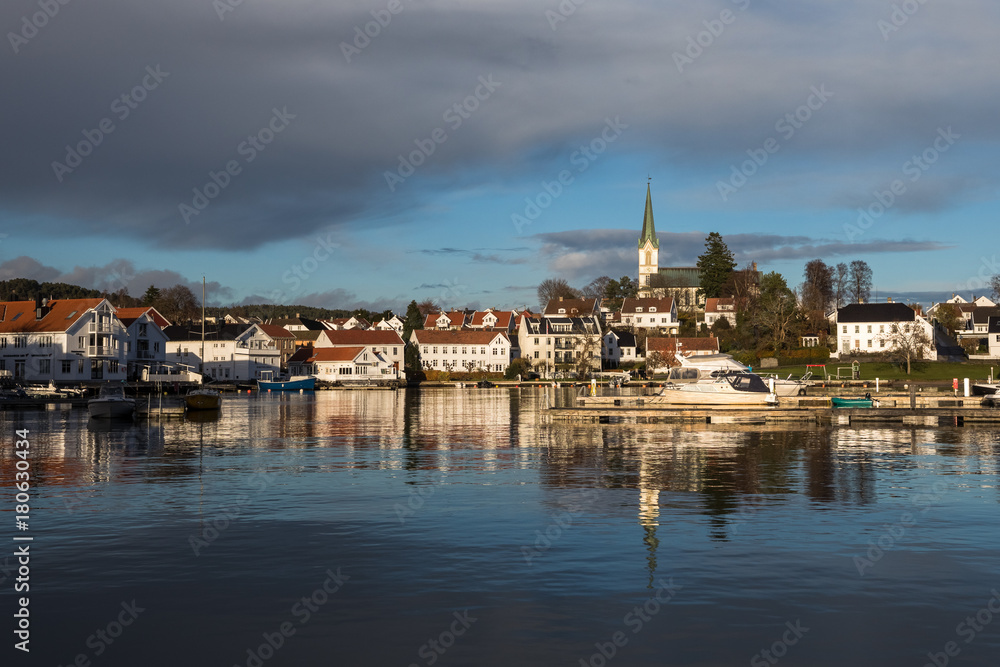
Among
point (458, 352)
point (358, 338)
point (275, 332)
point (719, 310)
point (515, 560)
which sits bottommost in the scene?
point (515, 560)

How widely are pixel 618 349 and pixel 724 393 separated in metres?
112

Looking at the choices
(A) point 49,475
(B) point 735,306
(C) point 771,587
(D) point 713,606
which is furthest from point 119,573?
(B) point 735,306

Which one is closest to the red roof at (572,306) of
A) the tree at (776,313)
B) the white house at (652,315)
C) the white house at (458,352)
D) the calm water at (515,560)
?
the white house at (652,315)

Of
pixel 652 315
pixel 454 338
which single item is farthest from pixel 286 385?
pixel 652 315

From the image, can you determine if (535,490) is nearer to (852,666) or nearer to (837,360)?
(852,666)

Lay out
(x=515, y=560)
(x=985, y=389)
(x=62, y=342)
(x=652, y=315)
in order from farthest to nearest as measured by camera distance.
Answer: (x=652, y=315)
(x=62, y=342)
(x=985, y=389)
(x=515, y=560)

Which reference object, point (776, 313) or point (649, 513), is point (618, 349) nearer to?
point (776, 313)

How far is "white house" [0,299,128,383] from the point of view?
9938 centimetres

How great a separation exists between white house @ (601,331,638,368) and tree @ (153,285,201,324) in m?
86.1

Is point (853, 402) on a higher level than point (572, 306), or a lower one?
lower

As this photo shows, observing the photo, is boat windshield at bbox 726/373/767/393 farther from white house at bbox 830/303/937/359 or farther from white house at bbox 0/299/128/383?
white house at bbox 830/303/937/359

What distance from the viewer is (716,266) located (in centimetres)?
18912

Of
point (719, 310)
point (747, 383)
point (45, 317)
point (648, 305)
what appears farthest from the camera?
point (648, 305)

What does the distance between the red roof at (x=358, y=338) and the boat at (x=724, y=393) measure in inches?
3773
